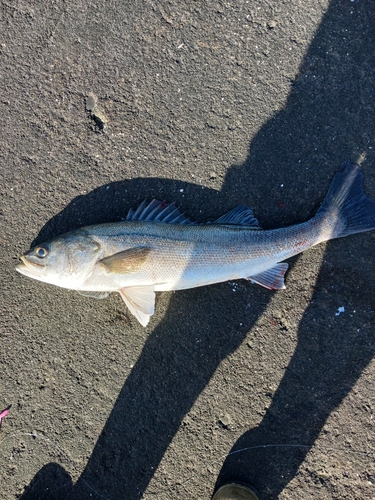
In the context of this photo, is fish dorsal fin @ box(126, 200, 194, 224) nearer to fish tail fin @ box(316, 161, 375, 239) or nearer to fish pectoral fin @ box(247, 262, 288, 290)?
fish pectoral fin @ box(247, 262, 288, 290)

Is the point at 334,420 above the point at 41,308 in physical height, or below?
above

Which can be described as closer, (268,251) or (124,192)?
(268,251)

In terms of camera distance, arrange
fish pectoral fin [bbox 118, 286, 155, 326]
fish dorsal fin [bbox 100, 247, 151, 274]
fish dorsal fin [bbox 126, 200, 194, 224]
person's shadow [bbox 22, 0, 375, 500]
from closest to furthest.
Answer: fish dorsal fin [bbox 100, 247, 151, 274], fish pectoral fin [bbox 118, 286, 155, 326], fish dorsal fin [bbox 126, 200, 194, 224], person's shadow [bbox 22, 0, 375, 500]

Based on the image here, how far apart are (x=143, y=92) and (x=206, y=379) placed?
3330mm

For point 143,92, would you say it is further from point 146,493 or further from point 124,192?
point 146,493

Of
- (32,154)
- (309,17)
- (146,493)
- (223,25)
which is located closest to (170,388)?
(146,493)

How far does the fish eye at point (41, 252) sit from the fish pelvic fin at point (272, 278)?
2.12 metres

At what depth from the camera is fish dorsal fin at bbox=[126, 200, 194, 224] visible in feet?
11.9

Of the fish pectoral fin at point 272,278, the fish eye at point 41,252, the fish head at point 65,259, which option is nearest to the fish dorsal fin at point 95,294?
the fish head at point 65,259

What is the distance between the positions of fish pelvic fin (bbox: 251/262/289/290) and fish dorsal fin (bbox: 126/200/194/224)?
98cm

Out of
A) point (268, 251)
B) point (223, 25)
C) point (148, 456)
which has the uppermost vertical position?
point (223, 25)

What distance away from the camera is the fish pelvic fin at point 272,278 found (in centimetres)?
358

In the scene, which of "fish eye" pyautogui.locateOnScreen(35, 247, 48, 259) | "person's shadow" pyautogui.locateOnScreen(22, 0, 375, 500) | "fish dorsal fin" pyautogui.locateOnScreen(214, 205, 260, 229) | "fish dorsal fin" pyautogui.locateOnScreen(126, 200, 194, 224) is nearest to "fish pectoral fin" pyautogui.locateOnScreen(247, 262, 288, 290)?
"person's shadow" pyautogui.locateOnScreen(22, 0, 375, 500)

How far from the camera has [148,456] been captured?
12.5 feet
